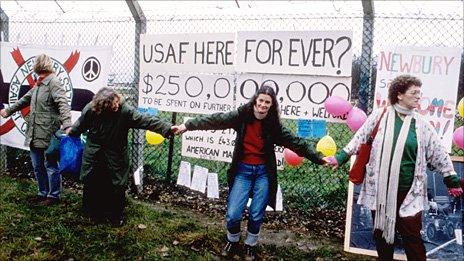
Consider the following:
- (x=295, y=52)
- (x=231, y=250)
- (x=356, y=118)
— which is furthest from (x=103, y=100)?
(x=356, y=118)

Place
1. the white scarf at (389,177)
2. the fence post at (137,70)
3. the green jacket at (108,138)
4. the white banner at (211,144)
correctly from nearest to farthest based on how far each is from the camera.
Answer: the white scarf at (389,177) < the green jacket at (108,138) < the white banner at (211,144) < the fence post at (137,70)

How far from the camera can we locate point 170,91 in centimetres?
588

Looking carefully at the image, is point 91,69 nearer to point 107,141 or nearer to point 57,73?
point 57,73

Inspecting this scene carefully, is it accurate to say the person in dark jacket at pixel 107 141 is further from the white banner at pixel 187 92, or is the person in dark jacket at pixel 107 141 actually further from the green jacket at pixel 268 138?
the white banner at pixel 187 92

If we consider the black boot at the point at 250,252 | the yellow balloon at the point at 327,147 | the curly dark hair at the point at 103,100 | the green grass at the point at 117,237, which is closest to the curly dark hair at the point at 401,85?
the yellow balloon at the point at 327,147

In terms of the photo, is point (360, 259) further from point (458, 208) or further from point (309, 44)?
point (309, 44)

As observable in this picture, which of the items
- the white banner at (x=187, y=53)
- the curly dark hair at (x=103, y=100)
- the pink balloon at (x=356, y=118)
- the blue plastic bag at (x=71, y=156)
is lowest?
the blue plastic bag at (x=71, y=156)

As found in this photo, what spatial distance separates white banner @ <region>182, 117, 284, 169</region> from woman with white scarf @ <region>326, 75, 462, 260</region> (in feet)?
7.06

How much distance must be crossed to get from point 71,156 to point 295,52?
8.82ft

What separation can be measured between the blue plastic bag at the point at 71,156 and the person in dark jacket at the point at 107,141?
15cm

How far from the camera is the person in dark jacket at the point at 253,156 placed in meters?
4.35

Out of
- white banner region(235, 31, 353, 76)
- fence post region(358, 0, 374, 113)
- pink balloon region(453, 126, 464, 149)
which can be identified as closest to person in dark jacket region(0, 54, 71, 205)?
white banner region(235, 31, 353, 76)

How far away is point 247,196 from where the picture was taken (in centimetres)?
439

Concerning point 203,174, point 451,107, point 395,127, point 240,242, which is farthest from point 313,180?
point 395,127
